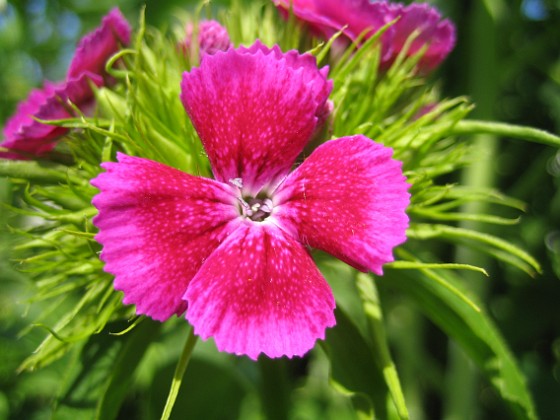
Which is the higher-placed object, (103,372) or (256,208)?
(256,208)

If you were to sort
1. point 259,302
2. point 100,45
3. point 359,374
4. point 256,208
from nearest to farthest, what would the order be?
point 259,302 → point 256,208 → point 359,374 → point 100,45

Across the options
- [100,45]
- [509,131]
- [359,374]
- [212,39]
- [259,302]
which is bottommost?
[359,374]

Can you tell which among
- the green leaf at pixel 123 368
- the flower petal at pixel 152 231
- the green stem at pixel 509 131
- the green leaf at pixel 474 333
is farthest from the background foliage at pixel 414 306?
the flower petal at pixel 152 231

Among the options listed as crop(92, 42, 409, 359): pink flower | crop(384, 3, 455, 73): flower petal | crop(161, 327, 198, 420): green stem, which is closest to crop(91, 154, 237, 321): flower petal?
crop(92, 42, 409, 359): pink flower

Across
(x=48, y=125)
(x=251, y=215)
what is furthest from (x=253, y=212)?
(x=48, y=125)

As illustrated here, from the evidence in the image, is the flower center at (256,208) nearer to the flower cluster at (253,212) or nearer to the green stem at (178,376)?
the flower cluster at (253,212)

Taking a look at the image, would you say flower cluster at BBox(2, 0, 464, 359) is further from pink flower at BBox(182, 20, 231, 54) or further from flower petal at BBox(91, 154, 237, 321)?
pink flower at BBox(182, 20, 231, 54)

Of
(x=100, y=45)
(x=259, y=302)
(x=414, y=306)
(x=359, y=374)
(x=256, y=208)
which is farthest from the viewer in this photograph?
(x=414, y=306)

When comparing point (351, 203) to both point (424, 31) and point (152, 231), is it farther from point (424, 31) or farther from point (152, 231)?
point (424, 31)
